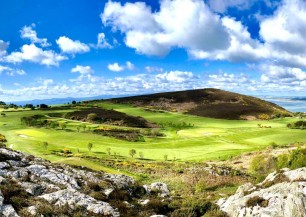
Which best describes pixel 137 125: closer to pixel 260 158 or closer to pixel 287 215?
pixel 260 158

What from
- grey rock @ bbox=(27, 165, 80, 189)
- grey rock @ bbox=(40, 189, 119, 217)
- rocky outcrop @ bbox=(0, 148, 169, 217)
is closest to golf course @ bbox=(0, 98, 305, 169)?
rocky outcrop @ bbox=(0, 148, 169, 217)

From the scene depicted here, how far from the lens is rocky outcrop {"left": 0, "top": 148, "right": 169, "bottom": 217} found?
19047 mm

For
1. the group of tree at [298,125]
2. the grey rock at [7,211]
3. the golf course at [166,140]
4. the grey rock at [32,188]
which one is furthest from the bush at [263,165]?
the group of tree at [298,125]

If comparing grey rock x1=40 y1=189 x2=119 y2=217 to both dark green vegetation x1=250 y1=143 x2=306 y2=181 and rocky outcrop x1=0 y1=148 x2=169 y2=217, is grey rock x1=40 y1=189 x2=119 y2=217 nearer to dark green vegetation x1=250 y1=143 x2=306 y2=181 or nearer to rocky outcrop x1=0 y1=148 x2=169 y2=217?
rocky outcrop x1=0 y1=148 x2=169 y2=217

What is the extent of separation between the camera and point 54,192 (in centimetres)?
2156

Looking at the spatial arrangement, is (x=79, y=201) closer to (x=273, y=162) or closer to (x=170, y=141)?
(x=273, y=162)

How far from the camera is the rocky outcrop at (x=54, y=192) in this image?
750 inches

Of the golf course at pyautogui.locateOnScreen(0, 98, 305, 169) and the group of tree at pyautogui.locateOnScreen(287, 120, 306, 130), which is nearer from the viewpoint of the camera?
the golf course at pyautogui.locateOnScreen(0, 98, 305, 169)

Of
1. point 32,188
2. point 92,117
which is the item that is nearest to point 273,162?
point 32,188

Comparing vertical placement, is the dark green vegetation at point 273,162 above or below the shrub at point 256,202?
below

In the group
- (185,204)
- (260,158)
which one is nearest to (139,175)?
(260,158)

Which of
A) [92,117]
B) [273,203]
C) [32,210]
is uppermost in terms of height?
[32,210]

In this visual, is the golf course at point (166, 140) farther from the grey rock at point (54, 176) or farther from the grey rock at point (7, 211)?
the grey rock at point (7, 211)

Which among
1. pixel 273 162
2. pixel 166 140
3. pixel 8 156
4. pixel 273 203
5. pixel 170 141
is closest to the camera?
pixel 273 203
